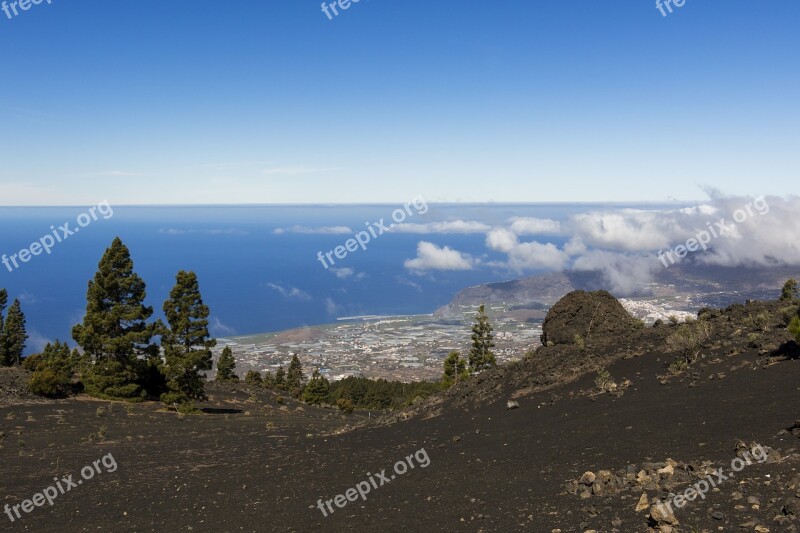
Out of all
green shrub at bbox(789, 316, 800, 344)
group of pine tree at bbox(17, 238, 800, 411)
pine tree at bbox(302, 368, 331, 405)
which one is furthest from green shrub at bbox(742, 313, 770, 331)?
pine tree at bbox(302, 368, 331, 405)

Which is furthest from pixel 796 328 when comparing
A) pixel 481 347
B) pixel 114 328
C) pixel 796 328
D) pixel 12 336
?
pixel 12 336

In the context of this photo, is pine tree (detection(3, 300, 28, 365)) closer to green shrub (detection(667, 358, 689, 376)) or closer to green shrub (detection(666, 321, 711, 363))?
green shrub (detection(666, 321, 711, 363))

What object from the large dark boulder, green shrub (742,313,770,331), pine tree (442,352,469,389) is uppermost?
green shrub (742,313,770,331)

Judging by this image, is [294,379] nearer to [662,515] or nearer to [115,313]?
[115,313]

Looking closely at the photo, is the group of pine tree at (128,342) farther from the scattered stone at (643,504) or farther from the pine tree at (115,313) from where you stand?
the scattered stone at (643,504)

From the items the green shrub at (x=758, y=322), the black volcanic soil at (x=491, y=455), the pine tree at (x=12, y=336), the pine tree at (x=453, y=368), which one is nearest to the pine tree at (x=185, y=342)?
the black volcanic soil at (x=491, y=455)

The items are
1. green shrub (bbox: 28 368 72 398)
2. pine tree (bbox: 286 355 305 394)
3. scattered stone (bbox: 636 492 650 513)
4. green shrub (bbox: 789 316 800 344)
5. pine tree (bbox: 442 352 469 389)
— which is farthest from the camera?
pine tree (bbox: 286 355 305 394)

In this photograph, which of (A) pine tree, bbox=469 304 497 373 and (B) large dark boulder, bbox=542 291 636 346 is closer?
(B) large dark boulder, bbox=542 291 636 346
